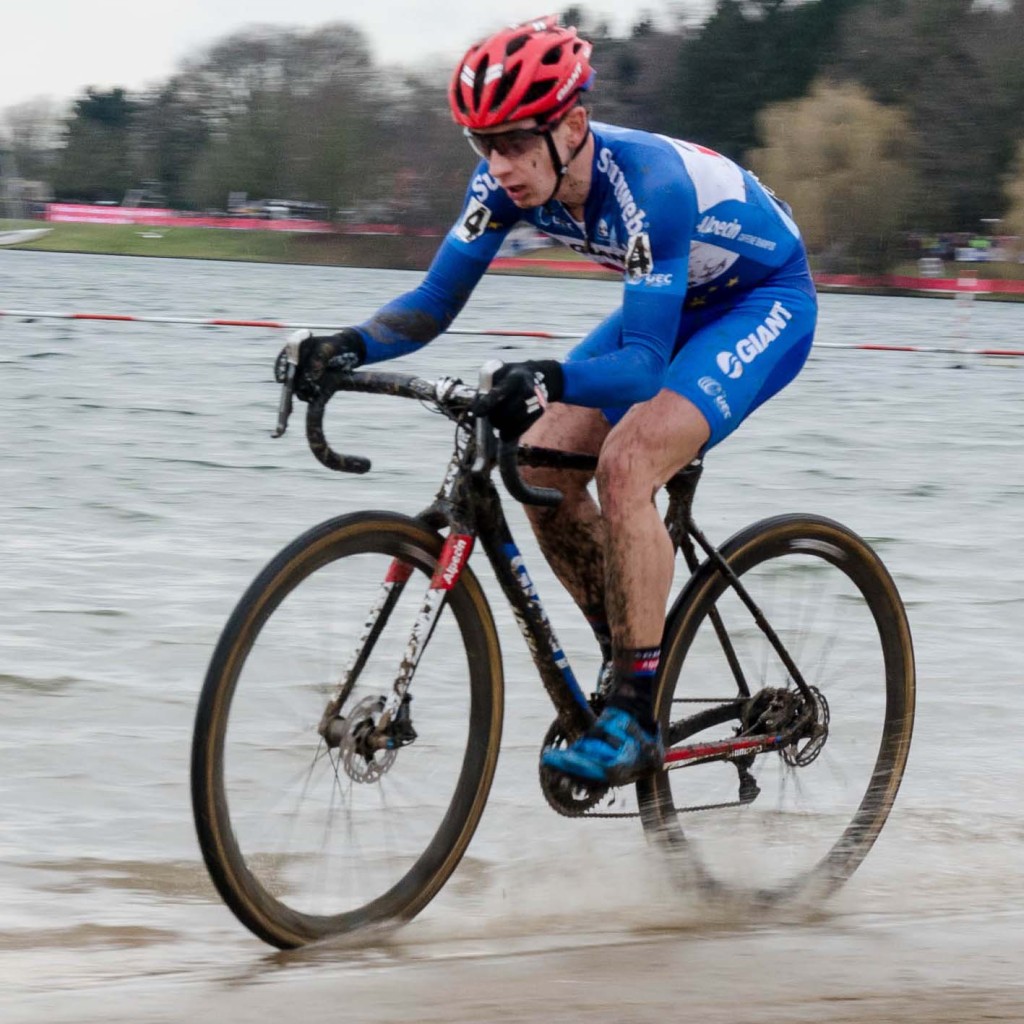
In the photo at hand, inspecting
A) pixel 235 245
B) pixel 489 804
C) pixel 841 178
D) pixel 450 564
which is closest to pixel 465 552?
pixel 450 564

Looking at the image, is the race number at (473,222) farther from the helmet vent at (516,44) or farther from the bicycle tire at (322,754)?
the bicycle tire at (322,754)

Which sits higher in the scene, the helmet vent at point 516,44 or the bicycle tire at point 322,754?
the helmet vent at point 516,44

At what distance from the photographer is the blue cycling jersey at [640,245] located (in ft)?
12.7

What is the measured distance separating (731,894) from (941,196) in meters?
79.8

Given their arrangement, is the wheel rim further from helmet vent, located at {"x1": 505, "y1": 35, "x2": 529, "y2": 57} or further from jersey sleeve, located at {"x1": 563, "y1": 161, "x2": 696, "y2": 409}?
helmet vent, located at {"x1": 505, "y1": 35, "x2": 529, "y2": 57}

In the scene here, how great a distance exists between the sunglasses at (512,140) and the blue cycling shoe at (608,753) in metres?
1.19

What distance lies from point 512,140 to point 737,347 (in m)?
0.75

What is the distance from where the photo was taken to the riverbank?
66375 millimetres

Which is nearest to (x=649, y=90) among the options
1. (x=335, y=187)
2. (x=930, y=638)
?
(x=335, y=187)

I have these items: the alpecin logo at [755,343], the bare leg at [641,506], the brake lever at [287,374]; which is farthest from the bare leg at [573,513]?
the brake lever at [287,374]

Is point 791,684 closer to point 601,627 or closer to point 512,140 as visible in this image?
point 601,627

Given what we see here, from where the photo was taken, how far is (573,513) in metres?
4.20

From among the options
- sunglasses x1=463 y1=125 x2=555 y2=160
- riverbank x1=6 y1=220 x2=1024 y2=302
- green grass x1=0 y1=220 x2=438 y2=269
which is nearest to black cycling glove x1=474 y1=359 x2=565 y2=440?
sunglasses x1=463 y1=125 x2=555 y2=160

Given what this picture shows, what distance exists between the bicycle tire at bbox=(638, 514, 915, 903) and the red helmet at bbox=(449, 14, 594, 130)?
1158mm
